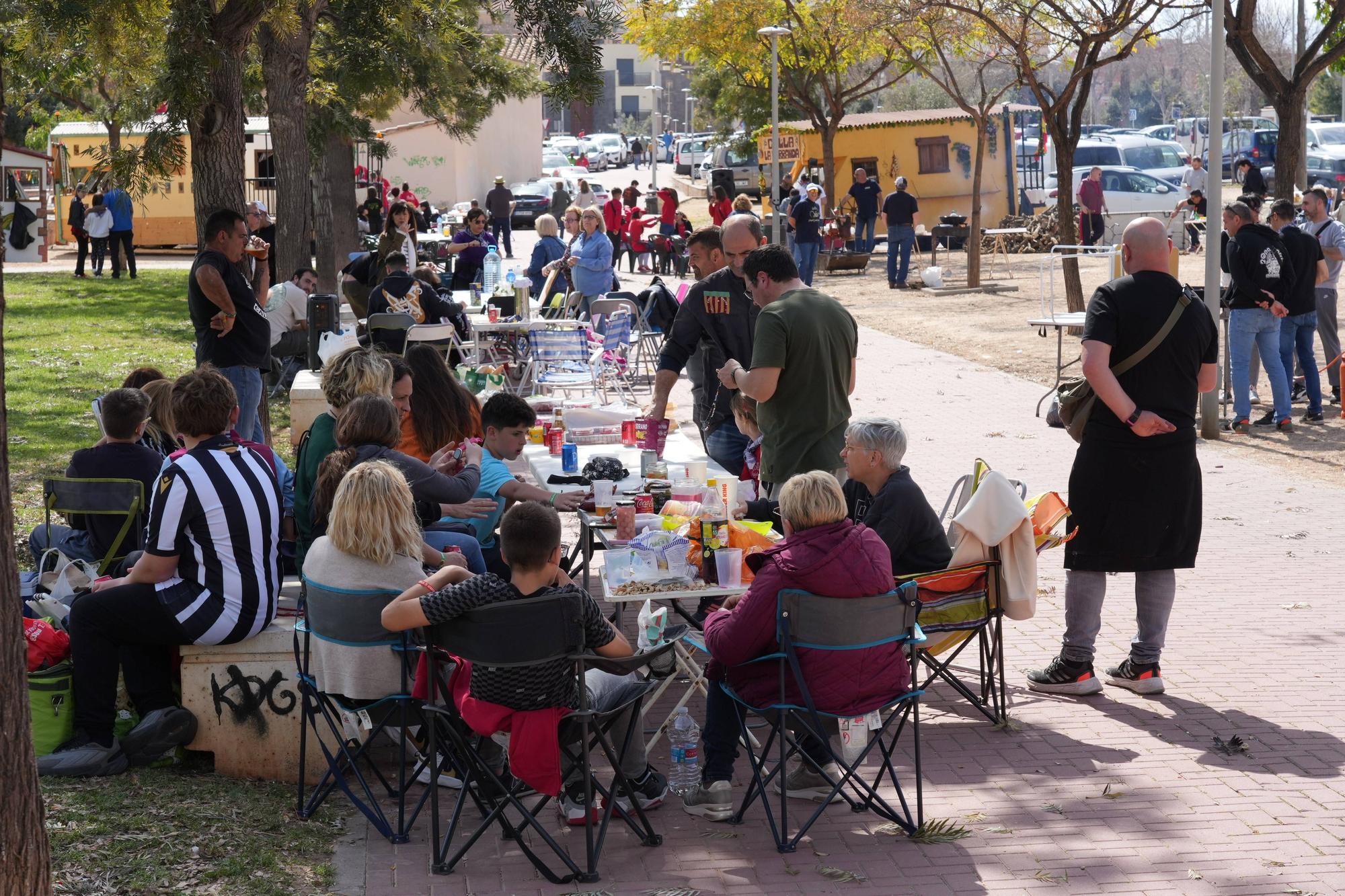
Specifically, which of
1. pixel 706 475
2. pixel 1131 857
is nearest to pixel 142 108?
pixel 706 475

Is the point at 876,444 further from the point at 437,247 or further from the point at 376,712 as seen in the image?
the point at 437,247

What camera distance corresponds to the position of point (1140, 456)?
5.84m

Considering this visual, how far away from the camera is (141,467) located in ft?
19.0

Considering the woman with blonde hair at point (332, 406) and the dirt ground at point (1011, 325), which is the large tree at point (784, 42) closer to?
the dirt ground at point (1011, 325)

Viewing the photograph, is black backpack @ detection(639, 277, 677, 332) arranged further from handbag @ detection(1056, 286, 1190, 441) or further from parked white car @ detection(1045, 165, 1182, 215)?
parked white car @ detection(1045, 165, 1182, 215)

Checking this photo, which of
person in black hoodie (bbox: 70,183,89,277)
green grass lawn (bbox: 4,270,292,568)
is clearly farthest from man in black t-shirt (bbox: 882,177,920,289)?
person in black hoodie (bbox: 70,183,89,277)

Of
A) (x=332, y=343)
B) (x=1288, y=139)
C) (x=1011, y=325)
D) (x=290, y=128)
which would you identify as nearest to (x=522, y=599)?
(x=332, y=343)

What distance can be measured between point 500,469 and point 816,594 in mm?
2054

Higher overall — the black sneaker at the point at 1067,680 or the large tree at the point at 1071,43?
the large tree at the point at 1071,43

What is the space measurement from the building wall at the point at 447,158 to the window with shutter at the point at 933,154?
518 inches

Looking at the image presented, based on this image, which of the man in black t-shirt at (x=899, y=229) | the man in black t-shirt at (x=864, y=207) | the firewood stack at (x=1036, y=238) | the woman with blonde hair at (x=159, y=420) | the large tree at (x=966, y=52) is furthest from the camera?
the firewood stack at (x=1036, y=238)

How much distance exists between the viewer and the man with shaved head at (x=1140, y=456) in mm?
5801

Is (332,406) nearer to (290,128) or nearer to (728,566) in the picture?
(728,566)

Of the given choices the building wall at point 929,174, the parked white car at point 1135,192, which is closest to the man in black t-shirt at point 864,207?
the building wall at point 929,174
